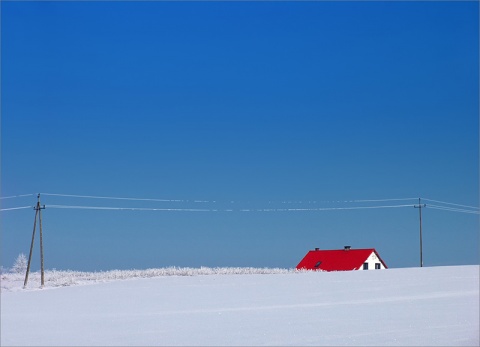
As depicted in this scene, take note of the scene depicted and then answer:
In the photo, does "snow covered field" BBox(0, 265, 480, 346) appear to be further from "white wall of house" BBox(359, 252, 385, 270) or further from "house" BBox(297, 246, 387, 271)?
"white wall of house" BBox(359, 252, 385, 270)

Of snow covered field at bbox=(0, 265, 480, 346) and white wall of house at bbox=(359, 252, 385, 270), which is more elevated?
white wall of house at bbox=(359, 252, 385, 270)

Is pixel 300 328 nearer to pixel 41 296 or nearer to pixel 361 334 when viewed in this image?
pixel 361 334

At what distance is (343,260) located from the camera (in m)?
56.1

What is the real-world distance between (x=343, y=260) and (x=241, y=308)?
114 feet

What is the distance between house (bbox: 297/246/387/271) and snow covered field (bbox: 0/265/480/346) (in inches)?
878

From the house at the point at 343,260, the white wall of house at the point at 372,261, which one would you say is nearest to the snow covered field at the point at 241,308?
the house at the point at 343,260

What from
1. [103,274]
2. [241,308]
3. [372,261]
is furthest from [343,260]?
[241,308]

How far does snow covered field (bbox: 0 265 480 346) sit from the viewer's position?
17.3 metres

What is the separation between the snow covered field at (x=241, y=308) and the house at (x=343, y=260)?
22.3 meters

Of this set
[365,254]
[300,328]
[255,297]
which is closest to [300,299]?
[255,297]

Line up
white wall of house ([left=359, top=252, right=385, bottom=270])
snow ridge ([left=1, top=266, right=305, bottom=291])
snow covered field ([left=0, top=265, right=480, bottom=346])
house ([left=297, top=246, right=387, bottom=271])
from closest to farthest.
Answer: snow covered field ([left=0, top=265, right=480, bottom=346])
snow ridge ([left=1, top=266, right=305, bottom=291])
house ([left=297, top=246, right=387, bottom=271])
white wall of house ([left=359, top=252, right=385, bottom=270])

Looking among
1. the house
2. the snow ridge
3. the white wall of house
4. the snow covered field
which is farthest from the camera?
the white wall of house

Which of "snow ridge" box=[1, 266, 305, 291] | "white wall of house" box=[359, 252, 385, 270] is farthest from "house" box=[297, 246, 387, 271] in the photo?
"snow ridge" box=[1, 266, 305, 291]

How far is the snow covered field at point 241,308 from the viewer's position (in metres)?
17.3
